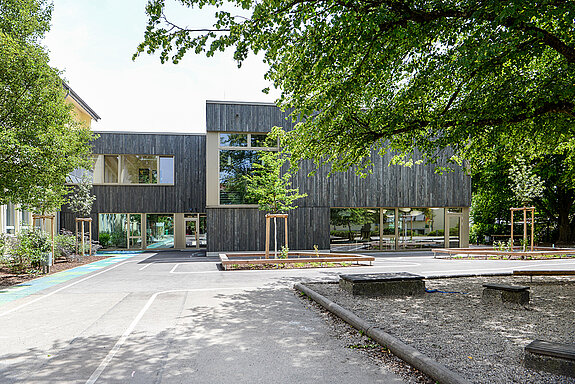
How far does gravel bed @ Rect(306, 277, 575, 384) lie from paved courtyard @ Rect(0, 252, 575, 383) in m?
0.92

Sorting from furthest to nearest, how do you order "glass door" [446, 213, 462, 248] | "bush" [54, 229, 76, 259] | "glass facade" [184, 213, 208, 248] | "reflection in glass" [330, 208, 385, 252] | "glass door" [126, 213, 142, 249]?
"glass facade" [184, 213, 208, 248] → "glass door" [126, 213, 142, 249] → "glass door" [446, 213, 462, 248] → "reflection in glass" [330, 208, 385, 252] → "bush" [54, 229, 76, 259]

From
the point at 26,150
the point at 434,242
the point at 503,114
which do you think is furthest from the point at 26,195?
the point at 434,242

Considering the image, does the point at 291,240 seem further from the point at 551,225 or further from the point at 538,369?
the point at 551,225

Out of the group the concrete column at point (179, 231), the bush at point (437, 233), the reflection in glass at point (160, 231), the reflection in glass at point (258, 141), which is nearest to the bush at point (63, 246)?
the reflection in glass at point (160, 231)

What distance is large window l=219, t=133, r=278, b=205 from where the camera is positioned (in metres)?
22.1

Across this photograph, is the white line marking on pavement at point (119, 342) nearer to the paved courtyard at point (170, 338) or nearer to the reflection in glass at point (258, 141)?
the paved courtyard at point (170, 338)

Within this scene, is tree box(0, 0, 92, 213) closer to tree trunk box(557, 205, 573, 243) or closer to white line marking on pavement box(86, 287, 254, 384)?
white line marking on pavement box(86, 287, 254, 384)

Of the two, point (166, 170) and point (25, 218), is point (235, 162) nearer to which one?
point (166, 170)

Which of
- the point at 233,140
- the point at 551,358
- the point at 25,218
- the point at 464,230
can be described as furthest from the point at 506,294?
the point at 25,218

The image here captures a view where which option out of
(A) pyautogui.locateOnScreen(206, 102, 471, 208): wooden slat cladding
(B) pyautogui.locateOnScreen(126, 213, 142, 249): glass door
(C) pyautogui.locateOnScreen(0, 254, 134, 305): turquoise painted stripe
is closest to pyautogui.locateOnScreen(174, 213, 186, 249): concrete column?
(B) pyautogui.locateOnScreen(126, 213, 142, 249): glass door

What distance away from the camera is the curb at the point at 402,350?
4168 mm

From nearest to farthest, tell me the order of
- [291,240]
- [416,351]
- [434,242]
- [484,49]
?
[416,351], [484,49], [291,240], [434,242]

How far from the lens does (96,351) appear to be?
5453mm

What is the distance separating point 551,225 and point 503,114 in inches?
1254
